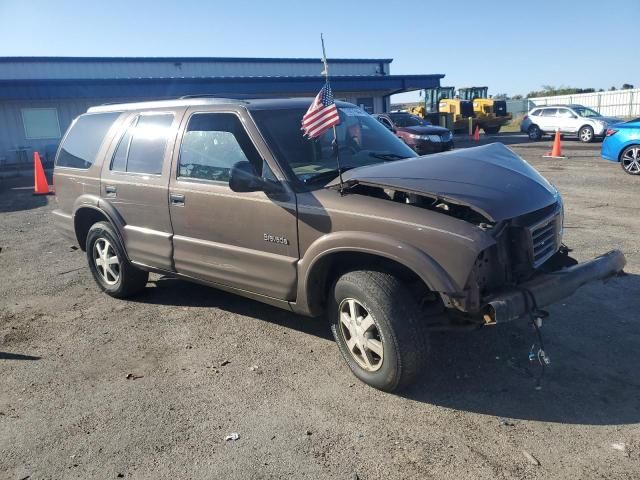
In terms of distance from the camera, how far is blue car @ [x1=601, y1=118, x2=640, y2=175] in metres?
11.8

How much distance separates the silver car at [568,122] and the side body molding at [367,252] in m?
22.5

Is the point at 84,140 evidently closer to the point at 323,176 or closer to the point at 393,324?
the point at 323,176

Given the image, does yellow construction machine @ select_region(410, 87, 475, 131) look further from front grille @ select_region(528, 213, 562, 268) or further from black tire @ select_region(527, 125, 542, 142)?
front grille @ select_region(528, 213, 562, 268)

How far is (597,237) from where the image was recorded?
690 cm

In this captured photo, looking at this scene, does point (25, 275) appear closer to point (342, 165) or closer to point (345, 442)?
point (342, 165)

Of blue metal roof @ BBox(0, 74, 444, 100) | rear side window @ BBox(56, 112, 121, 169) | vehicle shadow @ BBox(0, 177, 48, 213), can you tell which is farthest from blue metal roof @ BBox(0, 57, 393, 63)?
rear side window @ BBox(56, 112, 121, 169)

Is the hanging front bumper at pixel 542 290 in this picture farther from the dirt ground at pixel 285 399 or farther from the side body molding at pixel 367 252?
the dirt ground at pixel 285 399

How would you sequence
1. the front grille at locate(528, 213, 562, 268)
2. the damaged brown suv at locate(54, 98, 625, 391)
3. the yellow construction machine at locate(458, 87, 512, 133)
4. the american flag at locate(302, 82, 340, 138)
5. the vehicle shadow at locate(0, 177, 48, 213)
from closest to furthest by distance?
the damaged brown suv at locate(54, 98, 625, 391), the front grille at locate(528, 213, 562, 268), the american flag at locate(302, 82, 340, 138), the vehicle shadow at locate(0, 177, 48, 213), the yellow construction machine at locate(458, 87, 512, 133)

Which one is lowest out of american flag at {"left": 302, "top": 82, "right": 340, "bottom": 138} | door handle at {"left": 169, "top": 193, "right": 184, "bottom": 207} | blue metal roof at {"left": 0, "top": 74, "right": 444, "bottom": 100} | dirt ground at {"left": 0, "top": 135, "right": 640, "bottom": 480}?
dirt ground at {"left": 0, "top": 135, "right": 640, "bottom": 480}

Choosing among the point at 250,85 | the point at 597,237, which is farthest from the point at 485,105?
the point at 597,237

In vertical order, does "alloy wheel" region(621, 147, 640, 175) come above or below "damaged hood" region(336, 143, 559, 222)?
below

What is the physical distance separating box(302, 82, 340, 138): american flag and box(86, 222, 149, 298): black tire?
101 inches

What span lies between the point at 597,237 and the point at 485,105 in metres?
29.2

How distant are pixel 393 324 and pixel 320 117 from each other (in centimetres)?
153
